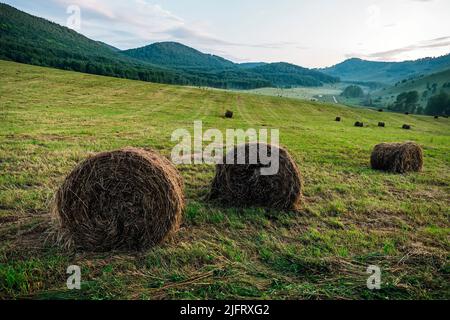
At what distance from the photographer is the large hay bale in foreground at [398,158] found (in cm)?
1213

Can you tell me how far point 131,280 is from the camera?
4.53 m

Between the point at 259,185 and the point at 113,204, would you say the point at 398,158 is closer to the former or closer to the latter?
the point at 259,185

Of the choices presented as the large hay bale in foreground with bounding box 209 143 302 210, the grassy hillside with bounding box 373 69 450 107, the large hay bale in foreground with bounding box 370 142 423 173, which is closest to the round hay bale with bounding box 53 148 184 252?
the large hay bale in foreground with bounding box 209 143 302 210

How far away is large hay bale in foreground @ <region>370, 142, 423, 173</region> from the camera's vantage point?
1213 centimetres

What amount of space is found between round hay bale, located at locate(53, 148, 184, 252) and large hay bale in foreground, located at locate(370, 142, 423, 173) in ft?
32.7

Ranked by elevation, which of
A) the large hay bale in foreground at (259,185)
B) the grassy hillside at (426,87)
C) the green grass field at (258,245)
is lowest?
the green grass field at (258,245)

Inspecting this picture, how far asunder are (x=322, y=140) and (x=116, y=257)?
54.0 ft

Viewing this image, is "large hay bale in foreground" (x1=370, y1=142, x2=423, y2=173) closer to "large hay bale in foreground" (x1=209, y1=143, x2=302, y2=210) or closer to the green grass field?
the green grass field

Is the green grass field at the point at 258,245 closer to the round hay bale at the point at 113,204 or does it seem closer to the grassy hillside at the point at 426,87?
the round hay bale at the point at 113,204

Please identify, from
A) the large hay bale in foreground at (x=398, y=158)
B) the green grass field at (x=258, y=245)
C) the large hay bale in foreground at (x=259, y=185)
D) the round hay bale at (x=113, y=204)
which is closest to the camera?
the green grass field at (x=258, y=245)

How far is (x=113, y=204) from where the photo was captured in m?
5.60

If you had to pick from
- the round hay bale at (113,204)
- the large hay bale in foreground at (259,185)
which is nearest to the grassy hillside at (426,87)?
the large hay bale in foreground at (259,185)

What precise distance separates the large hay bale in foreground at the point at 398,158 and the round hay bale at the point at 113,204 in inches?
392
